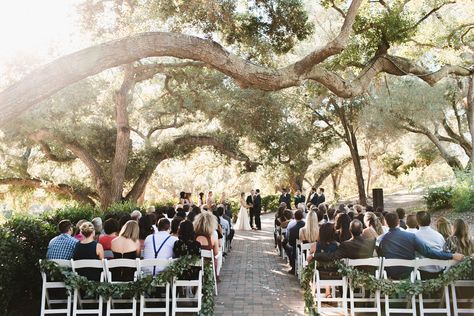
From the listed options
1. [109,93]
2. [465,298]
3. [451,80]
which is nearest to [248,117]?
[109,93]

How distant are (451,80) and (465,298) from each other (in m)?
19.4

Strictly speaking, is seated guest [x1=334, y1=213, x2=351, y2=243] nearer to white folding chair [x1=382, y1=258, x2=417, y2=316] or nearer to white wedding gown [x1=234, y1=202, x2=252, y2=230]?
white folding chair [x1=382, y1=258, x2=417, y2=316]

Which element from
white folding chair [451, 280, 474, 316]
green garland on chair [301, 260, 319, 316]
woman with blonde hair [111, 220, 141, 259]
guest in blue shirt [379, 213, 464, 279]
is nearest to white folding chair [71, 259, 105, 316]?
woman with blonde hair [111, 220, 141, 259]

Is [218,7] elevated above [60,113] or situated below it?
above

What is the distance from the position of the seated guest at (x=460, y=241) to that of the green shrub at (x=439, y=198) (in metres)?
11.5

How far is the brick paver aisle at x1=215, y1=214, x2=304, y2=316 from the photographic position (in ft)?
21.3

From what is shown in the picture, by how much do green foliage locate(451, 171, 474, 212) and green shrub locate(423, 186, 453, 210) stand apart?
344 mm

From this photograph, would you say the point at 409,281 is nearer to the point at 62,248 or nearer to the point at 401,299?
the point at 401,299

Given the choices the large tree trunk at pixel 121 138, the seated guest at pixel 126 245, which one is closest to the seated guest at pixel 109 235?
the seated guest at pixel 126 245

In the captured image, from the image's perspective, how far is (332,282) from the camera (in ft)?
19.5

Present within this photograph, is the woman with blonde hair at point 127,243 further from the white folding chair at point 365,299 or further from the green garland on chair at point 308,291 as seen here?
the white folding chair at point 365,299

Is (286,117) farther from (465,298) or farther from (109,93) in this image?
(465,298)

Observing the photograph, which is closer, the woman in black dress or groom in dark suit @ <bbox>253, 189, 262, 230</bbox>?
the woman in black dress

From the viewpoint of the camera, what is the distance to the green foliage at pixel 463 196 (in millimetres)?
15242
